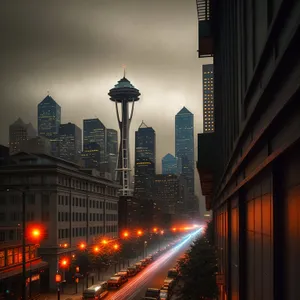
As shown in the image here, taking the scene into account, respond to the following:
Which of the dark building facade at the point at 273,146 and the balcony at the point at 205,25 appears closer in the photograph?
the dark building facade at the point at 273,146

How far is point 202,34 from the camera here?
41469 millimetres

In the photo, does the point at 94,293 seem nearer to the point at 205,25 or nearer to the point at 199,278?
the point at 199,278

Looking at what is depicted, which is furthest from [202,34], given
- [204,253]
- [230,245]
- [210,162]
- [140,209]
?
[140,209]

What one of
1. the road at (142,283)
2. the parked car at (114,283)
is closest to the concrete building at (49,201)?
the parked car at (114,283)

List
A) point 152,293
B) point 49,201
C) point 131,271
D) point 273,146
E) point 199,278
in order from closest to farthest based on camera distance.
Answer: point 273,146
point 199,278
point 152,293
point 49,201
point 131,271

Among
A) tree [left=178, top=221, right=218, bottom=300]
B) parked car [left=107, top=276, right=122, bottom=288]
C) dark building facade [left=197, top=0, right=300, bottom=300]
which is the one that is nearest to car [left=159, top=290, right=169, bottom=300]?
tree [left=178, top=221, right=218, bottom=300]

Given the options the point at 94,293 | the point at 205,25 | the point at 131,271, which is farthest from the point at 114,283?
the point at 205,25

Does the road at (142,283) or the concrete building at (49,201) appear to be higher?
the concrete building at (49,201)

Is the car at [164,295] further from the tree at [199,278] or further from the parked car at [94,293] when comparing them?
the tree at [199,278]

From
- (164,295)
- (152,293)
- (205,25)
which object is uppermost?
(205,25)

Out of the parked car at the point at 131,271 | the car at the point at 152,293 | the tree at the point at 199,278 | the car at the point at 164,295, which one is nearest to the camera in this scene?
the tree at the point at 199,278

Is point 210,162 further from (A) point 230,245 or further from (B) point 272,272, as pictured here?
(B) point 272,272

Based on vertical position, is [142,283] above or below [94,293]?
below

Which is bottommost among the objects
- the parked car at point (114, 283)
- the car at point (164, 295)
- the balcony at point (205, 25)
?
the parked car at point (114, 283)
